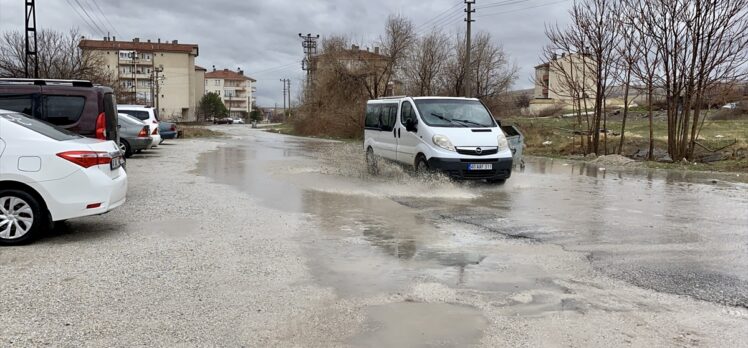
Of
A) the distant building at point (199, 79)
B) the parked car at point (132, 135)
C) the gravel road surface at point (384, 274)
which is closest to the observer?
the gravel road surface at point (384, 274)

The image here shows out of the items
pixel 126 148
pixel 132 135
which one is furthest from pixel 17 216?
pixel 132 135

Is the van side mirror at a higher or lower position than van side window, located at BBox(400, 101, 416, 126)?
lower

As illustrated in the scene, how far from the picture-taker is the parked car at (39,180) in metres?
6.31

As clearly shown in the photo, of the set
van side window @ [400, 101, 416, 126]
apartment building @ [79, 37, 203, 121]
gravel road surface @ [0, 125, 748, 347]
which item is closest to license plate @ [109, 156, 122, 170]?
gravel road surface @ [0, 125, 748, 347]

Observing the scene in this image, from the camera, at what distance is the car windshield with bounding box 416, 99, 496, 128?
12.3 metres

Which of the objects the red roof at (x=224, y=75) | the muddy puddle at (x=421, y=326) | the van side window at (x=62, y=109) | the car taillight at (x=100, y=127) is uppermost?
the red roof at (x=224, y=75)

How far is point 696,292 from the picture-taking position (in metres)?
4.99

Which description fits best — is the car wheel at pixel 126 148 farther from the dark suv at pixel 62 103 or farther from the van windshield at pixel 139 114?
the dark suv at pixel 62 103

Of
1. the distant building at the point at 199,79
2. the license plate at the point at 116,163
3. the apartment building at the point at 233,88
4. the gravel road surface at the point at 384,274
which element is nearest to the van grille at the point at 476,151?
the gravel road surface at the point at 384,274

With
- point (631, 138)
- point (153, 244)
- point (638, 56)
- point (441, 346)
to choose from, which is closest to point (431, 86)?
point (631, 138)

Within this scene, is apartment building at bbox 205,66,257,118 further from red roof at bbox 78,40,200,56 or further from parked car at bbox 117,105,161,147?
parked car at bbox 117,105,161,147

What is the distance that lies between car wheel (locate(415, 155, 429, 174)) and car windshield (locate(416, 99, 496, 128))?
0.72 meters

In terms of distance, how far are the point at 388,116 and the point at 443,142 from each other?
2735mm

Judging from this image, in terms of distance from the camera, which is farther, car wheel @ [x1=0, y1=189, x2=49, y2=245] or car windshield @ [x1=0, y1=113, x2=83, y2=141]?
car windshield @ [x1=0, y1=113, x2=83, y2=141]
